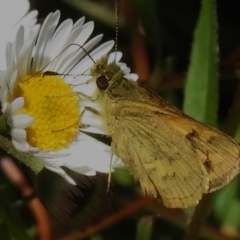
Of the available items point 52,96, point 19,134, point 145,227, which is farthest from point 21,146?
point 145,227

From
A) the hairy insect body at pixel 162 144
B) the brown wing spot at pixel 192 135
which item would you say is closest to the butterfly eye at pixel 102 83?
the hairy insect body at pixel 162 144

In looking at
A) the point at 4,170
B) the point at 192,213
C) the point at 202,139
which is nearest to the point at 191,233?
the point at 192,213

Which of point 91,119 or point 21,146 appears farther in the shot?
point 91,119

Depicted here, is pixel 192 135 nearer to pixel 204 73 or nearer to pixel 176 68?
pixel 204 73

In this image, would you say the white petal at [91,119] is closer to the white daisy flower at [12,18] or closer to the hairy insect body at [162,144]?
the hairy insect body at [162,144]

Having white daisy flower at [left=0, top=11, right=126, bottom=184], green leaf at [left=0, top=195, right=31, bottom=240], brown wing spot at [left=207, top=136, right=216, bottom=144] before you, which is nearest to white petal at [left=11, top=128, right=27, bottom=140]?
white daisy flower at [left=0, top=11, right=126, bottom=184]

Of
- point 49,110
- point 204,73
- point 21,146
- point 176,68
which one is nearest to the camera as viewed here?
point 21,146

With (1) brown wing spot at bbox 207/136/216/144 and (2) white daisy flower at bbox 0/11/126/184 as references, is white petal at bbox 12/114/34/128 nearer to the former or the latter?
(2) white daisy flower at bbox 0/11/126/184

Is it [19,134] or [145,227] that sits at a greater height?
[19,134]
